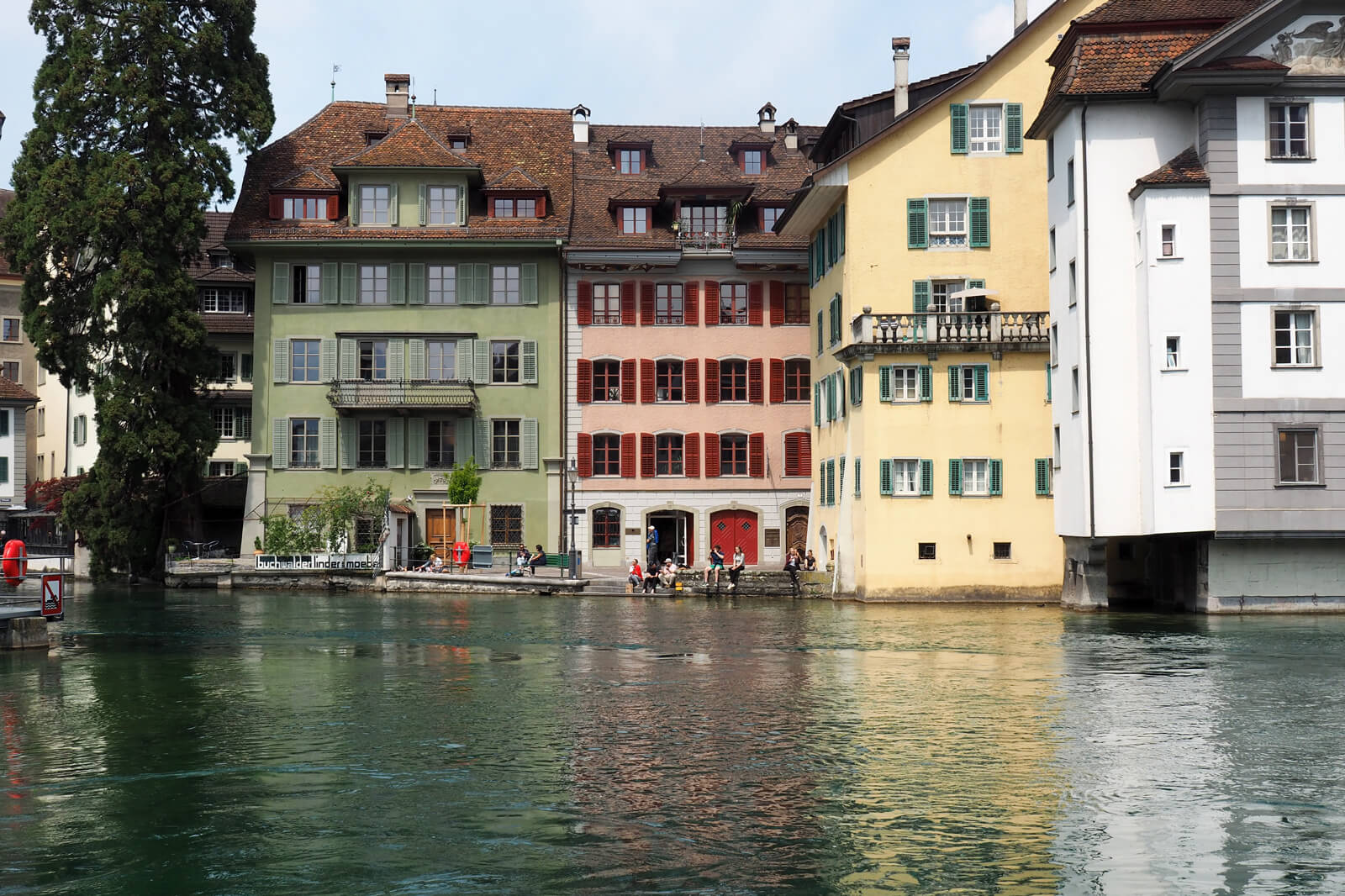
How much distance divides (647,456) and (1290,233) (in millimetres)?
29112

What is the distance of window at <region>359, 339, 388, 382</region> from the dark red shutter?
1580 centimetres

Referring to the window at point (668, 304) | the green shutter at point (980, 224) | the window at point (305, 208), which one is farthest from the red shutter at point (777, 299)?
the window at point (305, 208)

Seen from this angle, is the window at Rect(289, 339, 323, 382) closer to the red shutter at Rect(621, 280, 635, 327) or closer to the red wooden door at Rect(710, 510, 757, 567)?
the red shutter at Rect(621, 280, 635, 327)

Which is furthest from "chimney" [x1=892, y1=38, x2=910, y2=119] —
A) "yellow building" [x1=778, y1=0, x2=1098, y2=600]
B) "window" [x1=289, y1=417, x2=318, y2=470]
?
"window" [x1=289, y1=417, x2=318, y2=470]

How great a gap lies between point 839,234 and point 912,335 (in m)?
5.74

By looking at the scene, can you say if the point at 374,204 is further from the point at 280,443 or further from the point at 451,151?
the point at 280,443

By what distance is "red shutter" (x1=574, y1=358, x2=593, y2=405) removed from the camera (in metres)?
63.0

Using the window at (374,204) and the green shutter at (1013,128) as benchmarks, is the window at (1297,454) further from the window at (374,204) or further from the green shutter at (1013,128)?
the window at (374,204)

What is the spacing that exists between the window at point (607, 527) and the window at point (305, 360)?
41.9 feet

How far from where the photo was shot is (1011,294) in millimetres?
49562

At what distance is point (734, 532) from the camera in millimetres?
62781

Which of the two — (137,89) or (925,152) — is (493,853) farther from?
(137,89)

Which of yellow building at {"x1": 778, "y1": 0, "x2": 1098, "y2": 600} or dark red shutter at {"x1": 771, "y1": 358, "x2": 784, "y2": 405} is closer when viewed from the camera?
yellow building at {"x1": 778, "y1": 0, "x2": 1098, "y2": 600}

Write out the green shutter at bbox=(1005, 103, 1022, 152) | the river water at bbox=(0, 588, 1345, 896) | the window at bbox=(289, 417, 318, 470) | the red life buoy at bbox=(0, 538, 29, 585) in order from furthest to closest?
the window at bbox=(289, 417, 318, 470), the green shutter at bbox=(1005, 103, 1022, 152), the red life buoy at bbox=(0, 538, 29, 585), the river water at bbox=(0, 588, 1345, 896)
